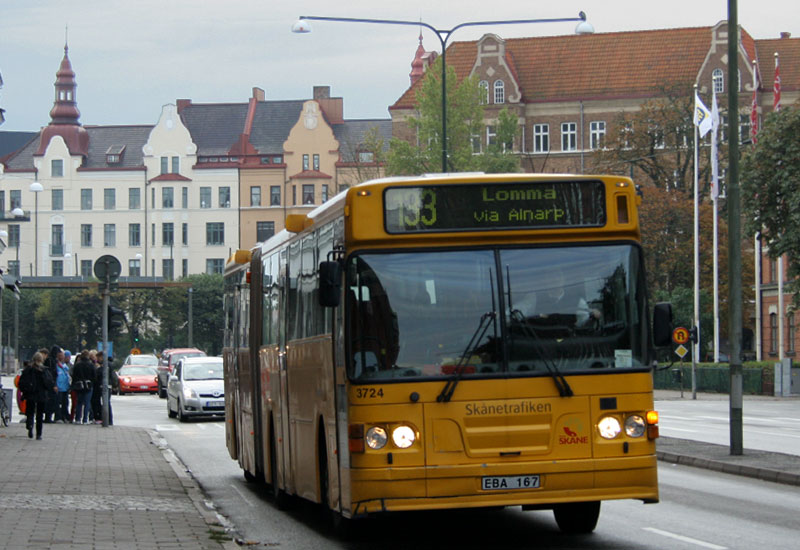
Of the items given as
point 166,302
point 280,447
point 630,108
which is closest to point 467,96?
point 630,108

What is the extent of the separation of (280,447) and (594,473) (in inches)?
194

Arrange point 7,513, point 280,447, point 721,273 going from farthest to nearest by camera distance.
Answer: point 721,273 < point 280,447 < point 7,513

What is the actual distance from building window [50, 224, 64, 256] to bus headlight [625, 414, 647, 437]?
127 meters

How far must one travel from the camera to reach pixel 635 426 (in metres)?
10.8

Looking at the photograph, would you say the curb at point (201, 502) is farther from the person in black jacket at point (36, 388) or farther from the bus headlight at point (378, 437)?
the person in black jacket at point (36, 388)

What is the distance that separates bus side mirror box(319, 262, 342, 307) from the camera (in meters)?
10.5

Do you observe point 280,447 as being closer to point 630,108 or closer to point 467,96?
point 467,96

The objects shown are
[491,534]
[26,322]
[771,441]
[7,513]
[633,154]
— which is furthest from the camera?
[26,322]

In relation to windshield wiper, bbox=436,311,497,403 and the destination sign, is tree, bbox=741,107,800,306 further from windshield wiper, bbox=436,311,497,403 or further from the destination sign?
windshield wiper, bbox=436,311,497,403

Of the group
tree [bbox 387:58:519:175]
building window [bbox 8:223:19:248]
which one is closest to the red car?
tree [bbox 387:58:519:175]

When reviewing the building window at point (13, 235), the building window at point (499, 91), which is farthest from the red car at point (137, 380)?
the building window at point (13, 235)

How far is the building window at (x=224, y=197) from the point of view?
13050 cm

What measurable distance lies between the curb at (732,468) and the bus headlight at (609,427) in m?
7.13

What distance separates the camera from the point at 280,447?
14.9 meters
